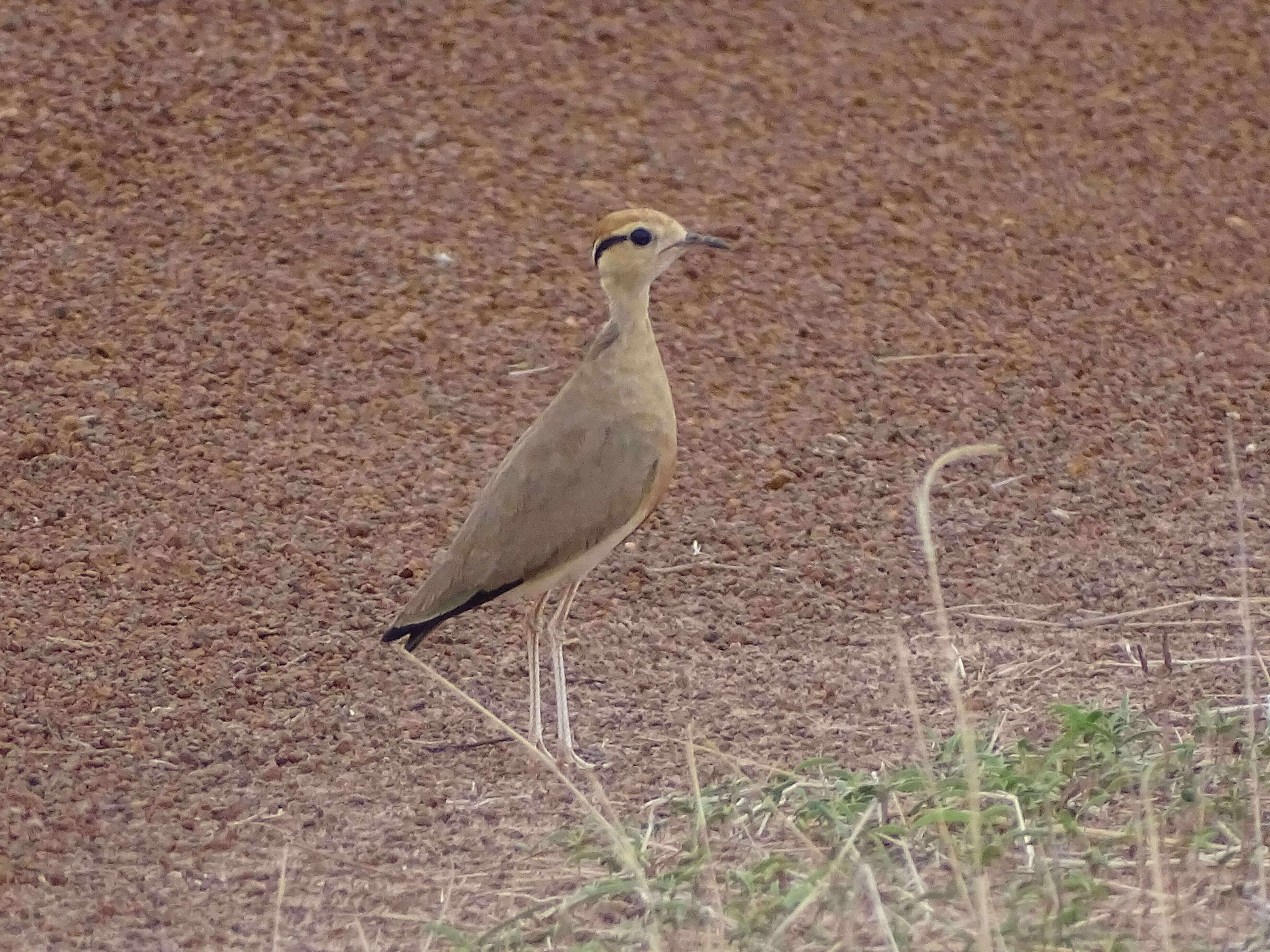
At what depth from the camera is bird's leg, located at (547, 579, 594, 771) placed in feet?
11.8

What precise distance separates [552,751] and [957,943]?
1.43 meters

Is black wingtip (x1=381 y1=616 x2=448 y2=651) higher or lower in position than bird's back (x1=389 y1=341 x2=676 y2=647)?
lower

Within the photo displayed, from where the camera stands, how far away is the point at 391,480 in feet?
16.3

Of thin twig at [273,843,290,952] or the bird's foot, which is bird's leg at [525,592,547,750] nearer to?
the bird's foot

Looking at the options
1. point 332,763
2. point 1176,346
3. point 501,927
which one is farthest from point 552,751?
point 1176,346

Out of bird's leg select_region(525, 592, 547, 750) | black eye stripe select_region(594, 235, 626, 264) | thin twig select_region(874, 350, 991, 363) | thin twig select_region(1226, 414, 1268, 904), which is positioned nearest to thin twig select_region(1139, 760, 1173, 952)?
thin twig select_region(1226, 414, 1268, 904)

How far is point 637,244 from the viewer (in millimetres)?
3783

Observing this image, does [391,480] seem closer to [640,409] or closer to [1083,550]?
[640,409]

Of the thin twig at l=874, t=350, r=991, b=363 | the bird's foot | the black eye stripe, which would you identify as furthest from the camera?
the thin twig at l=874, t=350, r=991, b=363

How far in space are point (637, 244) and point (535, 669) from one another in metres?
1.04

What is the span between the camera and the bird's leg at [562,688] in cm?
361

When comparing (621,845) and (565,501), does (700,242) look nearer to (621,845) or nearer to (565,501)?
(565,501)

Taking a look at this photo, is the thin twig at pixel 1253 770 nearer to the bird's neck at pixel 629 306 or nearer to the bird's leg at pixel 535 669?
the bird's neck at pixel 629 306

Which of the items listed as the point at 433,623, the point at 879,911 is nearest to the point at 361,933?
the point at 879,911
